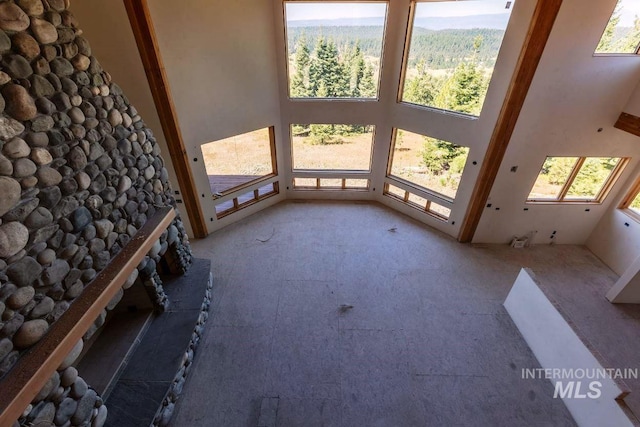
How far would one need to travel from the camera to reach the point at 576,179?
233 inches

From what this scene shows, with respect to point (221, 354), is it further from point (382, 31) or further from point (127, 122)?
point (382, 31)

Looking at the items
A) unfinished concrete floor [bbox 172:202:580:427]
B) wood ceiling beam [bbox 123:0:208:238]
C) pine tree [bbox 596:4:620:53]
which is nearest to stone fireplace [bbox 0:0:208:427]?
wood ceiling beam [bbox 123:0:208:238]

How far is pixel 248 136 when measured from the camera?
6.45 m

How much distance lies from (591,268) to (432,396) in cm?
481

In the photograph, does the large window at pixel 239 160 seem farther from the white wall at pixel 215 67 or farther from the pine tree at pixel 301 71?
the pine tree at pixel 301 71

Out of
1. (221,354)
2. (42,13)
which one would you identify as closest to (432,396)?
(221,354)

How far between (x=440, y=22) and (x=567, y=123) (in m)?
2.87

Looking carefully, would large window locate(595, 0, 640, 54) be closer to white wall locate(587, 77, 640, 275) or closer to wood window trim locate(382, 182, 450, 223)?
white wall locate(587, 77, 640, 275)

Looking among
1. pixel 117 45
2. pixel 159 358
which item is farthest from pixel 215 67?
pixel 159 358

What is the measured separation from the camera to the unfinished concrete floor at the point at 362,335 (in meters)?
3.66

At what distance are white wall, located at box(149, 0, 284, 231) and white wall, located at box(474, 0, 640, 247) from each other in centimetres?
489

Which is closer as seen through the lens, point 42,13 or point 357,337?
point 42,13

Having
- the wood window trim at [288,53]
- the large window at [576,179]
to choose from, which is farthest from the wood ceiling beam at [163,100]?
the large window at [576,179]

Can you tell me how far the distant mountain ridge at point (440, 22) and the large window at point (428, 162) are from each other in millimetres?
2044
